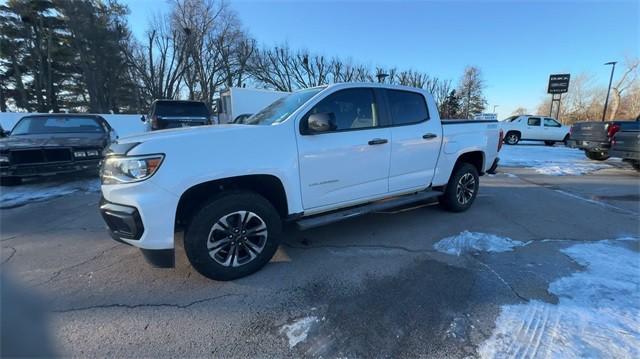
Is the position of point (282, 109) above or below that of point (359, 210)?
above

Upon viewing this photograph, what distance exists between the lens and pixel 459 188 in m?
4.87

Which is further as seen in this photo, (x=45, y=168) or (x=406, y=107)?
(x=45, y=168)

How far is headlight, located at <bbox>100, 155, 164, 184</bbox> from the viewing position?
8.00ft

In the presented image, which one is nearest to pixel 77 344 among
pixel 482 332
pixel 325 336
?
pixel 325 336

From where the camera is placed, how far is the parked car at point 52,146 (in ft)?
20.5

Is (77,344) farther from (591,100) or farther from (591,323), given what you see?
(591,100)

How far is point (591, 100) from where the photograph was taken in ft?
160

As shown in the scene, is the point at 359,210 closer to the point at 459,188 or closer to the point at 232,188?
the point at 232,188

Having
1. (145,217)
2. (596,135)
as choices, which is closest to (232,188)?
(145,217)

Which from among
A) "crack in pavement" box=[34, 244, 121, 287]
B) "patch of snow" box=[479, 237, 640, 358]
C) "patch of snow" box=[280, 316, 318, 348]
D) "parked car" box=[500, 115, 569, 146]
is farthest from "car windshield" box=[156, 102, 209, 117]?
"parked car" box=[500, 115, 569, 146]

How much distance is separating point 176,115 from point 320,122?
9.44 meters

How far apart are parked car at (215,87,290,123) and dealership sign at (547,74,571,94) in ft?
100.0

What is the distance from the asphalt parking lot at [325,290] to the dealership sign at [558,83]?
34.4 metres

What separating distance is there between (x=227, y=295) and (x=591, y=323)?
9.78 feet
